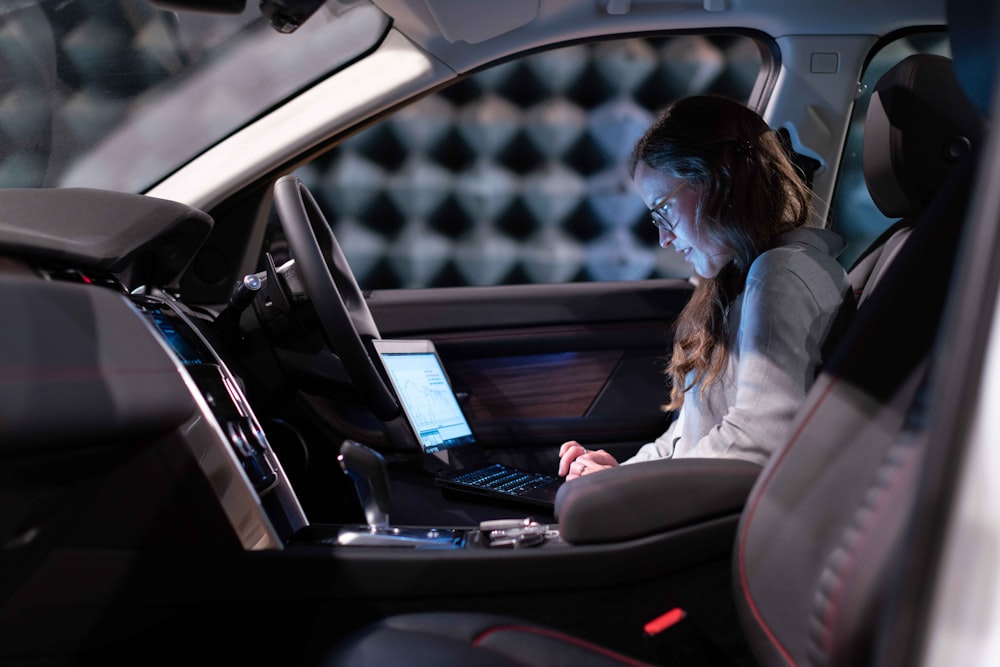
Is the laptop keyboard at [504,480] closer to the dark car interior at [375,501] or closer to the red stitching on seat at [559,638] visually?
the dark car interior at [375,501]

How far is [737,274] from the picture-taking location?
5.09 ft

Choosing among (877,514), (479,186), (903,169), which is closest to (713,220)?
(903,169)

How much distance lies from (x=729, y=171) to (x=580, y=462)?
0.59m

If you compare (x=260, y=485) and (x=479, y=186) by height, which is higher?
(x=260, y=485)

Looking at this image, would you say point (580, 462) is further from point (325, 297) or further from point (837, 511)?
point (837, 511)

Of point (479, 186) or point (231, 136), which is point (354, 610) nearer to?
point (231, 136)

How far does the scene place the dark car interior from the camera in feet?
2.40

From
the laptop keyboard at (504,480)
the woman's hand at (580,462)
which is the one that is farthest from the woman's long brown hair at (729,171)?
the laptop keyboard at (504,480)

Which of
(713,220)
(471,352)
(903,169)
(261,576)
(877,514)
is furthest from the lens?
(471,352)

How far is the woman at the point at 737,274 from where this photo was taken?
1.22m

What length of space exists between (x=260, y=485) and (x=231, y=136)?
973mm

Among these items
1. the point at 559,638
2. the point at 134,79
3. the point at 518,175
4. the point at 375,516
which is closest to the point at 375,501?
the point at 375,516

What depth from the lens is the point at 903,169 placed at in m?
1.29

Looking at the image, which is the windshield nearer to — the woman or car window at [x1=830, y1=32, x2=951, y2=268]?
the woman
